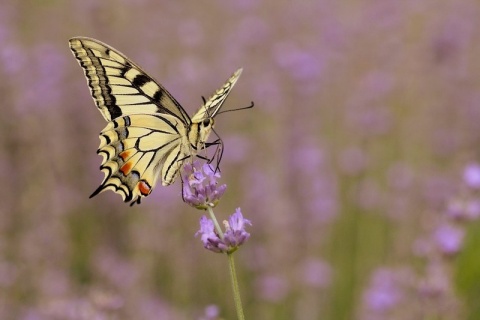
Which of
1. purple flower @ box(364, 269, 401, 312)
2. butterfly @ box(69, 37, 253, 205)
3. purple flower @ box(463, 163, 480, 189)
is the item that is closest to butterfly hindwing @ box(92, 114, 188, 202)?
butterfly @ box(69, 37, 253, 205)

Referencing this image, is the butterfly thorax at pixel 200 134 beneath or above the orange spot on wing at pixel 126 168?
above

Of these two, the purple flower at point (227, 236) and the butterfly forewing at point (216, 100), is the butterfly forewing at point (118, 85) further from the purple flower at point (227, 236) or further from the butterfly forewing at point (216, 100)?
the purple flower at point (227, 236)

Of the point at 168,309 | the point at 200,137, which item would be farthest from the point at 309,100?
the point at 200,137

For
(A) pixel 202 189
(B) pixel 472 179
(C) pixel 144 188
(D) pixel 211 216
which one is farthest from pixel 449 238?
(D) pixel 211 216

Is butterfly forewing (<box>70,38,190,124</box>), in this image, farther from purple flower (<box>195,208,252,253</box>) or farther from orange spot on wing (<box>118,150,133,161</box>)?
purple flower (<box>195,208,252,253</box>)

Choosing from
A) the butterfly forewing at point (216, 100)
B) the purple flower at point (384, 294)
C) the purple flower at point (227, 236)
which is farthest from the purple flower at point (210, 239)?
the purple flower at point (384, 294)

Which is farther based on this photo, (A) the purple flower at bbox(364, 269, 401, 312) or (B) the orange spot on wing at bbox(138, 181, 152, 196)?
(A) the purple flower at bbox(364, 269, 401, 312)
